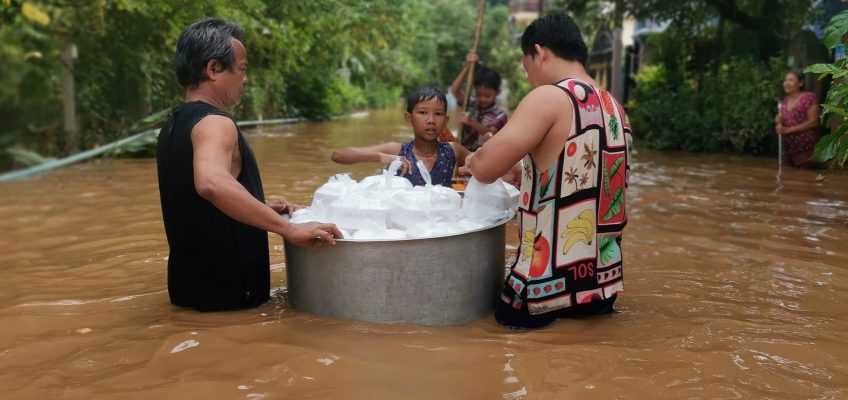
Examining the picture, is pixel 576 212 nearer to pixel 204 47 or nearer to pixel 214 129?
pixel 214 129

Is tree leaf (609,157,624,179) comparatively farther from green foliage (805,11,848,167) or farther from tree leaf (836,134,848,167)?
tree leaf (836,134,848,167)

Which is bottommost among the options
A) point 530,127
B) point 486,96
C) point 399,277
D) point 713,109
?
point 399,277

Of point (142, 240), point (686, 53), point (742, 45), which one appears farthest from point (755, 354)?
point (686, 53)

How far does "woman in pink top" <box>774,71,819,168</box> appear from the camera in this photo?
31.0ft

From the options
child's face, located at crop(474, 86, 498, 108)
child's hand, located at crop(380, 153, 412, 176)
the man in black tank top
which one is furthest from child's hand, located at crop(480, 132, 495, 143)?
the man in black tank top

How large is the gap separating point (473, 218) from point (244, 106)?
622 inches

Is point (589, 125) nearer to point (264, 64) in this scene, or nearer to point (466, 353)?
point (466, 353)

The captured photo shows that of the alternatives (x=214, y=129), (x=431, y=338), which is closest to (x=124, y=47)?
(x=214, y=129)

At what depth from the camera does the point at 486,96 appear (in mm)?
6895

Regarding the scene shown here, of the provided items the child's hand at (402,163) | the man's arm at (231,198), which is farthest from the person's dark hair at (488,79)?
the man's arm at (231,198)

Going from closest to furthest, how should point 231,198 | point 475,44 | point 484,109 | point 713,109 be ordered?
point 231,198, point 475,44, point 484,109, point 713,109

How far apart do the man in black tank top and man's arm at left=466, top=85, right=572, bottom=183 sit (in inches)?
30.5

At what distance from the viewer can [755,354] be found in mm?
2984

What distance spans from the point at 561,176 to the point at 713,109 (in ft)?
37.2
